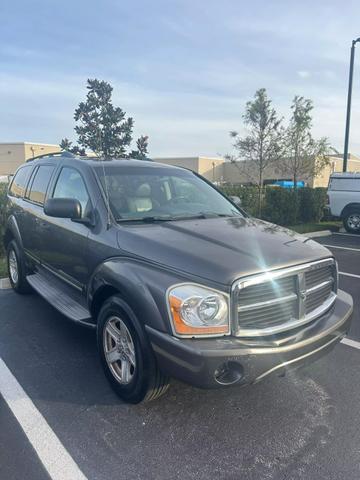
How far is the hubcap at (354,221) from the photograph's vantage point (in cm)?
1298

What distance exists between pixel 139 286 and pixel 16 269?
143 inches

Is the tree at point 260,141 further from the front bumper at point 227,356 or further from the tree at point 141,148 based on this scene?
the front bumper at point 227,356

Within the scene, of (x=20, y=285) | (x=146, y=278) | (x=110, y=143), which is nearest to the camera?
(x=146, y=278)

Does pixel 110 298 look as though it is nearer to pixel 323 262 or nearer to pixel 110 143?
pixel 323 262

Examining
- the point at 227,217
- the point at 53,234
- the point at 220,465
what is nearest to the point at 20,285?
the point at 53,234

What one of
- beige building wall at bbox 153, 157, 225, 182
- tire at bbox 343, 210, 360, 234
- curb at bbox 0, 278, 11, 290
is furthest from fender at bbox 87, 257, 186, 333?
beige building wall at bbox 153, 157, 225, 182

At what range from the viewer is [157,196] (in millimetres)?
3895

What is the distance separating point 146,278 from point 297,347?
1.13 meters

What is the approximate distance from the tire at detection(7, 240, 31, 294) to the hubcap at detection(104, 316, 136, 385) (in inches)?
107

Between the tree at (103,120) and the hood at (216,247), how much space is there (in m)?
7.78

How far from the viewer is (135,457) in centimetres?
250

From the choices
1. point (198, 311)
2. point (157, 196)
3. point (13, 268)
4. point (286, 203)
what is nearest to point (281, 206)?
point (286, 203)

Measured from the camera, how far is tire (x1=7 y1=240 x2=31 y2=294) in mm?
5416

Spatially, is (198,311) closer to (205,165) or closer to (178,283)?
(178,283)
